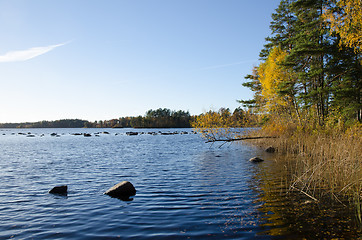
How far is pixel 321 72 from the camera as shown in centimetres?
2269

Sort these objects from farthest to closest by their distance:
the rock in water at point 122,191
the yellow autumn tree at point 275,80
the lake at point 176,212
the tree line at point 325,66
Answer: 1. the yellow autumn tree at point 275,80
2. the tree line at point 325,66
3. the rock in water at point 122,191
4. the lake at point 176,212

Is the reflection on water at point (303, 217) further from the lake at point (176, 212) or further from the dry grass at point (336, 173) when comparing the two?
the dry grass at point (336, 173)

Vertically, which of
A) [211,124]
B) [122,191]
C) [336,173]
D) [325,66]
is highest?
[325,66]

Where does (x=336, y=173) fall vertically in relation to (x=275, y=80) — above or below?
below

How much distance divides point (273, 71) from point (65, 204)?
29137 millimetres

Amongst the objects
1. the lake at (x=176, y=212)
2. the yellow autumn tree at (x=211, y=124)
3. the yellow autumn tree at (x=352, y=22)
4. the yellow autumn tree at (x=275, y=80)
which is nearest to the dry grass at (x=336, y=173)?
the lake at (x=176, y=212)

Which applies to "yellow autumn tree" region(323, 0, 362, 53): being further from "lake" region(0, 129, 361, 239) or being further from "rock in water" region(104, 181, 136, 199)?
"rock in water" region(104, 181, 136, 199)

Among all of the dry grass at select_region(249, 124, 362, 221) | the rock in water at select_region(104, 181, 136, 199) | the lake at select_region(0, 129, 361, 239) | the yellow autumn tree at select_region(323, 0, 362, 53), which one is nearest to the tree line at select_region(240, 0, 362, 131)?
the yellow autumn tree at select_region(323, 0, 362, 53)

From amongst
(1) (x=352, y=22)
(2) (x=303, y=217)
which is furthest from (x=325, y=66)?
(2) (x=303, y=217)

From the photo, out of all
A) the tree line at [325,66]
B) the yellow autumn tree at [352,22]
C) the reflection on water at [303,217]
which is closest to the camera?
the reflection on water at [303,217]

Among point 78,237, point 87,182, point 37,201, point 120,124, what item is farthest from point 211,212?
point 120,124

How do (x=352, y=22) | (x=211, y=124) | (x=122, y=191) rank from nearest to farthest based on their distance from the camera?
(x=122, y=191) → (x=352, y=22) → (x=211, y=124)

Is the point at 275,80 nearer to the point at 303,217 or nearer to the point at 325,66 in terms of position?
the point at 325,66

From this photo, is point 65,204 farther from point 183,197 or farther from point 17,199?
point 183,197
